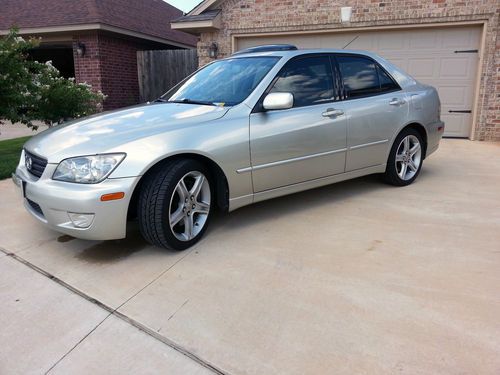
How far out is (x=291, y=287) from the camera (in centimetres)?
281

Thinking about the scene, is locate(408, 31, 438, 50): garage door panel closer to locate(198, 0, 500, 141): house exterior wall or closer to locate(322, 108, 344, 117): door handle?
locate(198, 0, 500, 141): house exterior wall

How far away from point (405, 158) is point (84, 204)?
149 inches

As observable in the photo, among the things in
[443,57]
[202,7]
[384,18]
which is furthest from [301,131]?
[202,7]

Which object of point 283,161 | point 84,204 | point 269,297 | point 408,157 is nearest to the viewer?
point 269,297

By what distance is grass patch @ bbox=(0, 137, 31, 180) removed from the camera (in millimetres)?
5998

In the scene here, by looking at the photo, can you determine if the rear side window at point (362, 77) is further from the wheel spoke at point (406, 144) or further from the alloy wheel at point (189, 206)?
the alloy wheel at point (189, 206)

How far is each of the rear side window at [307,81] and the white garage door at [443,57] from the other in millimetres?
5316

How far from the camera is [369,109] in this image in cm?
446

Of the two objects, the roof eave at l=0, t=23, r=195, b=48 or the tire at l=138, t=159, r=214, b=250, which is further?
the roof eave at l=0, t=23, r=195, b=48

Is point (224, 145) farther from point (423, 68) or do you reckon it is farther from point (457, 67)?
point (457, 67)

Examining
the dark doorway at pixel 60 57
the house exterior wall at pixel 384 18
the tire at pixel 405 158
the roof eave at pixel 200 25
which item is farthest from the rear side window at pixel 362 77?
the dark doorway at pixel 60 57

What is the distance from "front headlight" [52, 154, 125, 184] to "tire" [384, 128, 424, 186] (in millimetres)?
3236

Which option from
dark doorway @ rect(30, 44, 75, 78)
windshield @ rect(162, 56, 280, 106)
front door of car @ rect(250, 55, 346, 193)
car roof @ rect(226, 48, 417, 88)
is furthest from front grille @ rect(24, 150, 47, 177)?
dark doorway @ rect(30, 44, 75, 78)

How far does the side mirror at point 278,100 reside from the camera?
3.54 m
